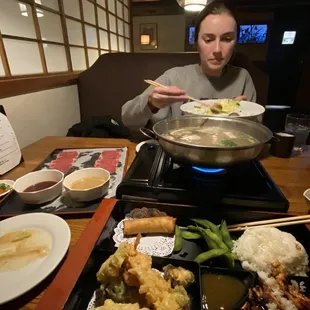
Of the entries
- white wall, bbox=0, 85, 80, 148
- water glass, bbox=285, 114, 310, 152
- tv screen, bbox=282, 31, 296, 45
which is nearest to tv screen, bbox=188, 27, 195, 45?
tv screen, bbox=282, 31, 296, 45

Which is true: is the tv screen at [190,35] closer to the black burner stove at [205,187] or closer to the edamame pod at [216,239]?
the black burner stove at [205,187]

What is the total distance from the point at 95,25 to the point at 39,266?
4031 mm

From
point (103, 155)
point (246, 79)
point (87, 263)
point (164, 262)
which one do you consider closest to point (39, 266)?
point (87, 263)

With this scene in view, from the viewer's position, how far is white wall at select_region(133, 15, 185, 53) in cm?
574

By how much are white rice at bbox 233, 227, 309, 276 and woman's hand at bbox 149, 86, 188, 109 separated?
0.85 metres

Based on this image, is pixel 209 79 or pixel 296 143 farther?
pixel 209 79

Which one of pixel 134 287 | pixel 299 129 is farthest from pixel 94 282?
pixel 299 129

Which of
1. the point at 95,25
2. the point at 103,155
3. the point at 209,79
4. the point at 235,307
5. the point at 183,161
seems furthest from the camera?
the point at 95,25

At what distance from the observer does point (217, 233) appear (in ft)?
2.41

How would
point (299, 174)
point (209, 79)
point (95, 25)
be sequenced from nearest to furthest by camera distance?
1. point (299, 174)
2. point (209, 79)
3. point (95, 25)

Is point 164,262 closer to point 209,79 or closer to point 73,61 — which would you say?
point 209,79

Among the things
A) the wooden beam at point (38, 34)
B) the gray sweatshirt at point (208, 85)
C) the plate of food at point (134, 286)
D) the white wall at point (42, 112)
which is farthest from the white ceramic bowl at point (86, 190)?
the wooden beam at point (38, 34)

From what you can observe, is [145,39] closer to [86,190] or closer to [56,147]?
[56,147]

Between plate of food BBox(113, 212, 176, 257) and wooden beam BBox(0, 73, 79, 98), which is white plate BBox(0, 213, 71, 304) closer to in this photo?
plate of food BBox(113, 212, 176, 257)
